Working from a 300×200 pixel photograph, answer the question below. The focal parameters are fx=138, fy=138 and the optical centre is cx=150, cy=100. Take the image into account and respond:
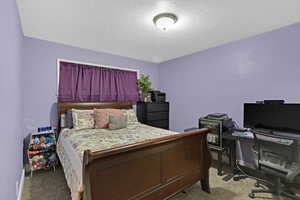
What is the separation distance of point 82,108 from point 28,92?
95cm

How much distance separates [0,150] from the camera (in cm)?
97

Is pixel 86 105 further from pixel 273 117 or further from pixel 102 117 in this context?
pixel 273 117

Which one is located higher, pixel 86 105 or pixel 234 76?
pixel 234 76

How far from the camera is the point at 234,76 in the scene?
274 centimetres

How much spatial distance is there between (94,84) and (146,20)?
6.13 ft

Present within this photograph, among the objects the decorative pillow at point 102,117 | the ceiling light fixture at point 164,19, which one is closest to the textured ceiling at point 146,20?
the ceiling light fixture at point 164,19

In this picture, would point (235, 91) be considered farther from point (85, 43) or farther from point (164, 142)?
point (85, 43)

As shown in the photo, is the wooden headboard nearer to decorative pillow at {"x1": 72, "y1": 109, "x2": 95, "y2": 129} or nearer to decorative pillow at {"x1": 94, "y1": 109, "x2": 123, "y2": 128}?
decorative pillow at {"x1": 72, "y1": 109, "x2": 95, "y2": 129}

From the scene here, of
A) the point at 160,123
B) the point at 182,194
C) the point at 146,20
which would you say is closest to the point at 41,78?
the point at 146,20

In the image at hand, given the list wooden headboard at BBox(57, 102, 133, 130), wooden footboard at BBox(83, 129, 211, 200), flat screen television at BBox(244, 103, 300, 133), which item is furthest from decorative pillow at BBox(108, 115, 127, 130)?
flat screen television at BBox(244, 103, 300, 133)

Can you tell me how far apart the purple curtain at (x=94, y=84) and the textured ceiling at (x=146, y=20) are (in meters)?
0.56

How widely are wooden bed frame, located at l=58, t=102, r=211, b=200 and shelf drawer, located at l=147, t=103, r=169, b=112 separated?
1841 mm

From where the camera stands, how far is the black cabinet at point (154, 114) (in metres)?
3.53

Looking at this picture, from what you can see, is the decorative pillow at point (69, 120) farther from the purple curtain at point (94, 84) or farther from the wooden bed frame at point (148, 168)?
the wooden bed frame at point (148, 168)
